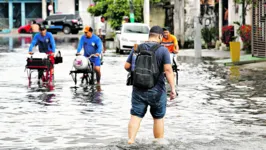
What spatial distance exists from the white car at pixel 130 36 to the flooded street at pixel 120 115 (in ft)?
54.3

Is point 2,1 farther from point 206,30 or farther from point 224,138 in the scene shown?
point 224,138

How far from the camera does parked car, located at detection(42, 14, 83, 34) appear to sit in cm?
7914

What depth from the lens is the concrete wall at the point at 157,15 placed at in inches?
2341

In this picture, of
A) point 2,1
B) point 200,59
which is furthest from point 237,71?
point 2,1

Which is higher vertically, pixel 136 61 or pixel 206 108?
pixel 136 61

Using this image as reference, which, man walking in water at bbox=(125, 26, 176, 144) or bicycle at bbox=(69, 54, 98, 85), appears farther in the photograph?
bicycle at bbox=(69, 54, 98, 85)

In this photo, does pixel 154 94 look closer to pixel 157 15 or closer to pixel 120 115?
pixel 120 115

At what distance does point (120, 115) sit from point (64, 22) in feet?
213

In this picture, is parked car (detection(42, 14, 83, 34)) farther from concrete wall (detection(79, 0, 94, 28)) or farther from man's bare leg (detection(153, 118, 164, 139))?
man's bare leg (detection(153, 118, 164, 139))

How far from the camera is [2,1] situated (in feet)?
309

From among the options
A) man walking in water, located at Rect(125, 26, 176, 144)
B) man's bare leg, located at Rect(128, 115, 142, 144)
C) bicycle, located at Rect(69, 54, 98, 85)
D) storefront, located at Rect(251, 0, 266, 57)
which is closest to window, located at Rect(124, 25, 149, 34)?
storefront, located at Rect(251, 0, 266, 57)

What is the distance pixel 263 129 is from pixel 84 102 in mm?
5465

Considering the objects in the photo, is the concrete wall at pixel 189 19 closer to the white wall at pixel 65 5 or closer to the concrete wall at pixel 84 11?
the concrete wall at pixel 84 11

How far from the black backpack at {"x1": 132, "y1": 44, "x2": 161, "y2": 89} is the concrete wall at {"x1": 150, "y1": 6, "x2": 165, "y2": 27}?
158 feet
